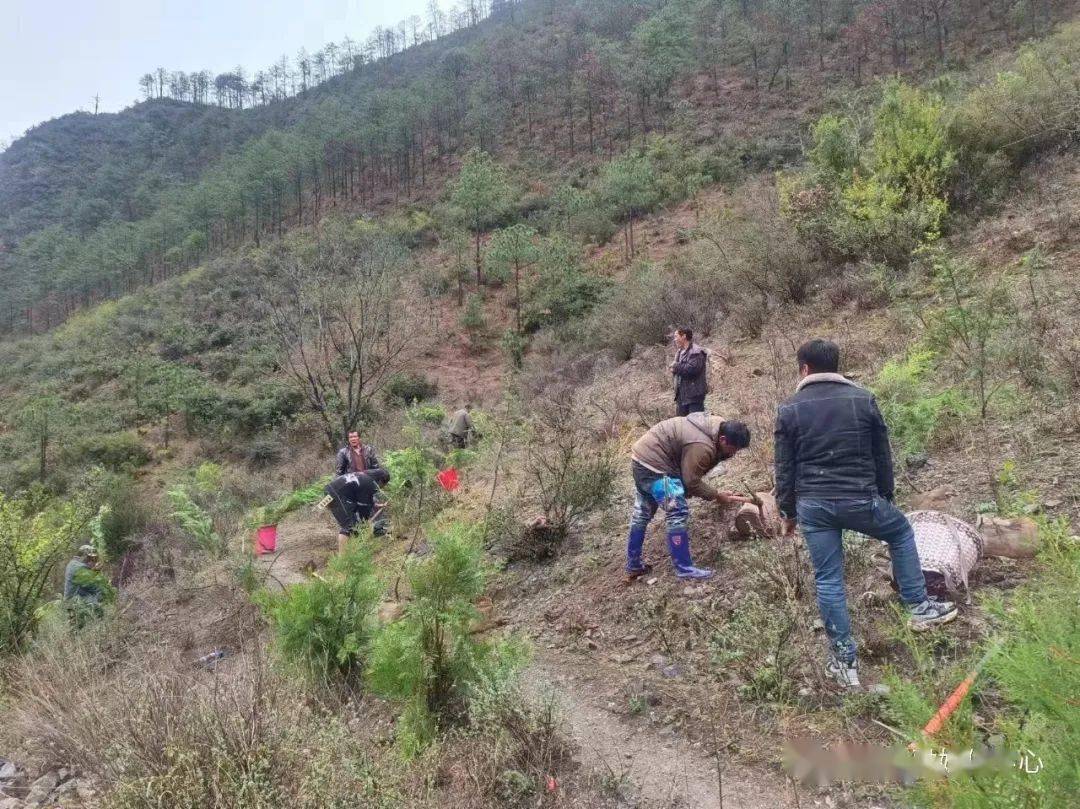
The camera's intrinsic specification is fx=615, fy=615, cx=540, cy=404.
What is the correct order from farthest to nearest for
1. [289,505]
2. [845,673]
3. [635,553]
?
[289,505] < [635,553] < [845,673]

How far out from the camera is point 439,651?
3.11 meters

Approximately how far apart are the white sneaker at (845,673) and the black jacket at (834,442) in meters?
0.76

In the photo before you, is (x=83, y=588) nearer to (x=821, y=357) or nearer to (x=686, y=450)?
(x=686, y=450)

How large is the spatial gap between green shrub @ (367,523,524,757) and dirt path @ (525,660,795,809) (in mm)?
372

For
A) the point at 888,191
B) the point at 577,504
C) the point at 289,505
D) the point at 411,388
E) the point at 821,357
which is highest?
the point at 888,191

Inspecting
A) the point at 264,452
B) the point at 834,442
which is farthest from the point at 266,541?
the point at 264,452

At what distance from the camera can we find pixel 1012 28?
32.8m

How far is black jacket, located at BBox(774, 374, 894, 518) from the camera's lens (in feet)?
9.29

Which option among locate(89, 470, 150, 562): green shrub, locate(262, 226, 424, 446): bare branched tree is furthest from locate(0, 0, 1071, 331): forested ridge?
locate(89, 470, 150, 562): green shrub

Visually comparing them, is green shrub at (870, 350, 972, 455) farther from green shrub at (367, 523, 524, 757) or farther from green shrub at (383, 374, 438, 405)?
green shrub at (383, 374, 438, 405)

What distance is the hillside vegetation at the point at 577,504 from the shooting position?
2.45 meters

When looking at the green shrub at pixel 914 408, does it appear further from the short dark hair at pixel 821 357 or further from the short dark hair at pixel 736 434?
the short dark hair at pixel 821 357

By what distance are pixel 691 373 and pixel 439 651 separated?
12.8 ft

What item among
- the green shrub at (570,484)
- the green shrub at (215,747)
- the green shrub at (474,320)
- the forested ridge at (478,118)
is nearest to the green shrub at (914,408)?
the green shrub at (570,484)
